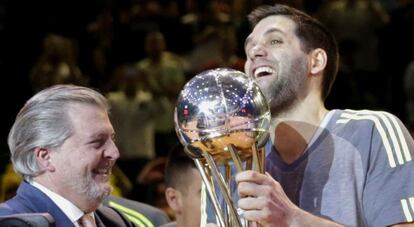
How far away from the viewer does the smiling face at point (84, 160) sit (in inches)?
145

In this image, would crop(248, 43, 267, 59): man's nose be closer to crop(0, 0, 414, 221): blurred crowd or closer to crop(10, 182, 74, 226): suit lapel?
crop(10, 182, 74, 226): suit lapel

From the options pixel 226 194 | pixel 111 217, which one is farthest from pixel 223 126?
pixel 111 217

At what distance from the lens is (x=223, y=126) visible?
282cm

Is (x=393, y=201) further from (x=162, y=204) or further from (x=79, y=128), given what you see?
(x=162, y=204)

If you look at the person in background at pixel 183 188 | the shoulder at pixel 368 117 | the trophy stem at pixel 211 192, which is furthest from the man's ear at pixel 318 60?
the person in background at pixel 183 188

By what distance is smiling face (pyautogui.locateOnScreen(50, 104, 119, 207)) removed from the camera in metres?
3.69

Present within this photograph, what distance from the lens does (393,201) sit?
3.16 metres

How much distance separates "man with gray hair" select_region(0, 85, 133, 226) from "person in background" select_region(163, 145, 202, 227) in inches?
43.6

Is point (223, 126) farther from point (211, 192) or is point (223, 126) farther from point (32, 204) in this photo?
point (32, 204)

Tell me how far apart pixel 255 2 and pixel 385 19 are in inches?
53.2

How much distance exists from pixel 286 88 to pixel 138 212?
4.17 feet

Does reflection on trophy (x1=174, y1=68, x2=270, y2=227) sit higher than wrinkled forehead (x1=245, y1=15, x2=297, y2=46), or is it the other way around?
wrinkled forehead (x1=245, y1=15, x2=297, y2=46)

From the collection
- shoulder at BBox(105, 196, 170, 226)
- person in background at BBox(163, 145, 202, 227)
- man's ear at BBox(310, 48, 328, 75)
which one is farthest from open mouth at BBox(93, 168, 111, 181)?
person in background at BBox(163, 145, 202, 227)

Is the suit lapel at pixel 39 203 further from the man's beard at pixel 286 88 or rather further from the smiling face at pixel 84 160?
the man's beard at pixel 286 88
